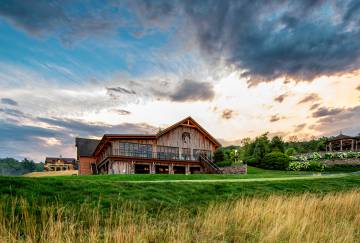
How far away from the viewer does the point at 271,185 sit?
51.2ft

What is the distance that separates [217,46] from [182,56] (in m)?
3.11

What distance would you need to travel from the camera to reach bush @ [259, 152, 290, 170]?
3897 centimetres

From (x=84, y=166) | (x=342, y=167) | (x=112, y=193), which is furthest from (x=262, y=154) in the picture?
(x=112, y=193)

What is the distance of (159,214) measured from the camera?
27.2ft

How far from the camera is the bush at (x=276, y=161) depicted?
3897 centimetres

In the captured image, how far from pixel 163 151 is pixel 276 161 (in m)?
17.5

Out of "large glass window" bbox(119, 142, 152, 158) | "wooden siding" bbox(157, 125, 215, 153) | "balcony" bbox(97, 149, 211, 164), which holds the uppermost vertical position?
"wooden siding" bbox(157, 125, 215, 153)

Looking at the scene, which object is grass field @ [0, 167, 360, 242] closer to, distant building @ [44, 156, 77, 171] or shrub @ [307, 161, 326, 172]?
shrub @ [307, 161, 326, 172]

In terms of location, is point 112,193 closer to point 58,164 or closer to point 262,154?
point 262,154

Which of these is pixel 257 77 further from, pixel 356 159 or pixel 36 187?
pixel 356 159

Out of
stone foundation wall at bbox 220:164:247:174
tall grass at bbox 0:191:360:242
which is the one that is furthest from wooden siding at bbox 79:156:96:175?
tall grass at bbox 0:191:360:242

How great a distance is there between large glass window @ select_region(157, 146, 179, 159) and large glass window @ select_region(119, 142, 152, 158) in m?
1.44

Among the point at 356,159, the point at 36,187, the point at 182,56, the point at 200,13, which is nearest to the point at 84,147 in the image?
the point at 182,56

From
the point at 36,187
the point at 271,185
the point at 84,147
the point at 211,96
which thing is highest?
the point at 211,96
